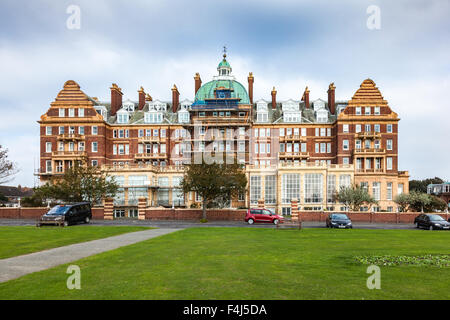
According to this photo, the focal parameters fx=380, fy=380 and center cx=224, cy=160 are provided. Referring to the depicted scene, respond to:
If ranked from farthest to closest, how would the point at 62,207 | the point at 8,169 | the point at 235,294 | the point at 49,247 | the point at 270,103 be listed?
1. the point at 270,103
2. the point at 8,169
3. the point at 62,207
4. the point at 49,247
5. the point at 235,294

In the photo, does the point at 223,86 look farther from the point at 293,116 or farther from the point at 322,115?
the point at 322,115

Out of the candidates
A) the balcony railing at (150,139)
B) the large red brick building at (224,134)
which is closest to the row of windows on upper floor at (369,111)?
the large red brick building at (224,134)

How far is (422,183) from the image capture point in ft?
391

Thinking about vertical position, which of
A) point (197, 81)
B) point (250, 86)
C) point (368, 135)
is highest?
point (197, 81)

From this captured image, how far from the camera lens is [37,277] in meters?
10.9

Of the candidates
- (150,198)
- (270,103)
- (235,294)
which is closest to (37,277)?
(235,294)

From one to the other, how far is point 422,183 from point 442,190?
12268 mm

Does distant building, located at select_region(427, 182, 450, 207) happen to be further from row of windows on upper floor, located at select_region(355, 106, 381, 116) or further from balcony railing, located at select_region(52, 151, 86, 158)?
balcony railing, located at select_region(52, 151, 86, 158)

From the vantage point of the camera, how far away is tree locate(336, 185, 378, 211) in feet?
165

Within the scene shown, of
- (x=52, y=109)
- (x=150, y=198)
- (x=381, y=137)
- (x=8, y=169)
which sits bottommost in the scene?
(x=150, y=198)

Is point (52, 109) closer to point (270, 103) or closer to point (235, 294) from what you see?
point (270, 103)

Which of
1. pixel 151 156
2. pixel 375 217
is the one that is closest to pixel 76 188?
pixel 151 156

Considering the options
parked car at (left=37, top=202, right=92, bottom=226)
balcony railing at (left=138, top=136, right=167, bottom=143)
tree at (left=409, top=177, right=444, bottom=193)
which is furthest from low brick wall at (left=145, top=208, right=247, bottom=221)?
tree at (left=409, top=177, right=444, bottom=193)
